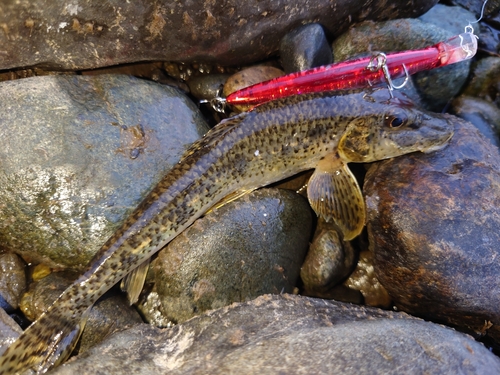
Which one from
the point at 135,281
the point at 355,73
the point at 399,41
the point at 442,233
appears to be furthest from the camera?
the point at 399,41

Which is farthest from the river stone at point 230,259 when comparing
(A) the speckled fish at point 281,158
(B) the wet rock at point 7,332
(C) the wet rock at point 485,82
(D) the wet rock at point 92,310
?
(C) the wet rock at point 485,82

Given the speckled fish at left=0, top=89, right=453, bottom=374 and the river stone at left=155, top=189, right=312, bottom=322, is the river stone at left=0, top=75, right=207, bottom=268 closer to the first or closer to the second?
the speckled fish at left=0, top=89, right=453, bottom=374

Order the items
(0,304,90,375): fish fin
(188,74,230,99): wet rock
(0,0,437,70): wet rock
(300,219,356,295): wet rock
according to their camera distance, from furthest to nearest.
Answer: (188,74,230,99): wet rock → (300,219,356,295): wet rock → (0,0,437,70): wet rock → (0,304,90,375): fish fin

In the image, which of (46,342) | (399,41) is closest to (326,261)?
(46,342)

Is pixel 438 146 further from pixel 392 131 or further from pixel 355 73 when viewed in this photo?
pixel 355 73

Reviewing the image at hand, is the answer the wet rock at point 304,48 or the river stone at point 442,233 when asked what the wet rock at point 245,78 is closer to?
the wet rock at point 304,48

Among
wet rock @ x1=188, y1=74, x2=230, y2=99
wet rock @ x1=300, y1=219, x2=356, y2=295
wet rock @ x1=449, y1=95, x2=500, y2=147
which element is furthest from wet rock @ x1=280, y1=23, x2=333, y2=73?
wet rock @ x1=449, y1=95, x2=500, y2=147
